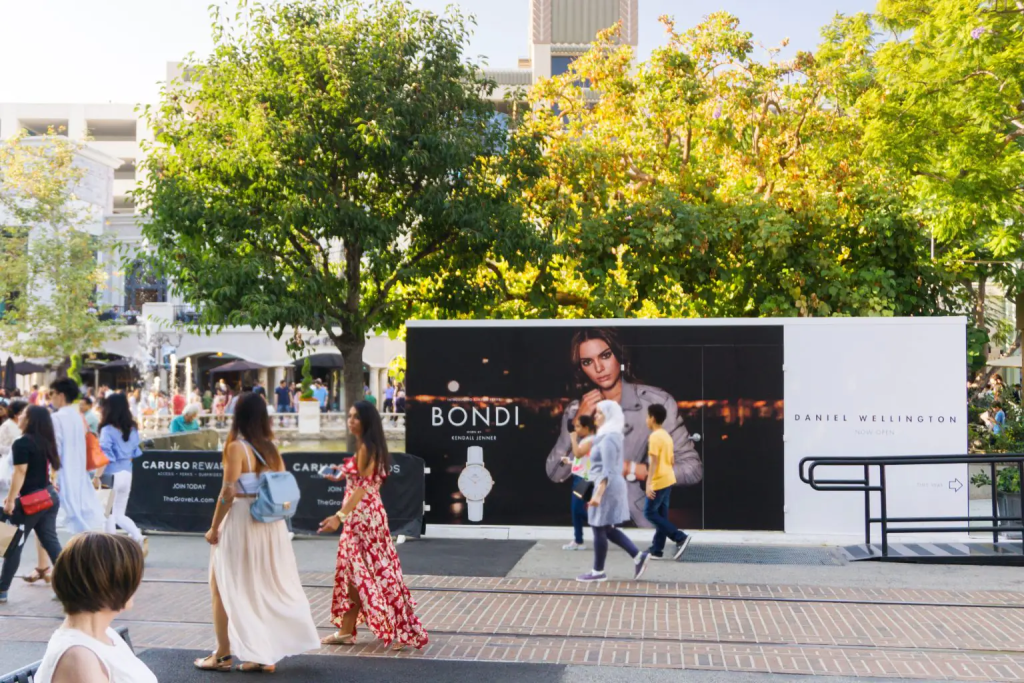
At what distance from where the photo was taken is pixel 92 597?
285 centimetres

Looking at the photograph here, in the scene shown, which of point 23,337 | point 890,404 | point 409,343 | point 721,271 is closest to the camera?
point 890,404

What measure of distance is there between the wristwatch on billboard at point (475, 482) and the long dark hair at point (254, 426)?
5.80 metres

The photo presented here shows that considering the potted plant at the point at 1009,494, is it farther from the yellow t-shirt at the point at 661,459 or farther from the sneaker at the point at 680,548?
the yellow t-shirt at the point at 661,459

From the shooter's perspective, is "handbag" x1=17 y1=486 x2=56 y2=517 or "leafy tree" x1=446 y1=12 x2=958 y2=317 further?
"leafy tree" x1=446 y1=12 x2=958 y2=317

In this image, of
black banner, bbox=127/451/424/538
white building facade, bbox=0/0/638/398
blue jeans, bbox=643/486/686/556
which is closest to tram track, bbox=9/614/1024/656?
blue jeans, bbox=643/486/686/556

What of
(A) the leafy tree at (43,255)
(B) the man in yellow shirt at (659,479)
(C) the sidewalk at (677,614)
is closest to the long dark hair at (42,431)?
(C) the sidewalk at (677,614)

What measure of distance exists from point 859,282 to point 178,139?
1000cm

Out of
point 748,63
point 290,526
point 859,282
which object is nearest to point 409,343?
point 290,526

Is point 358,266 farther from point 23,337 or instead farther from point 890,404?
point 23,337

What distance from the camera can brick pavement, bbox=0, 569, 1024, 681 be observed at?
274 inches

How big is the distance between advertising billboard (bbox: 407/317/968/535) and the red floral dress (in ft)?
16.6

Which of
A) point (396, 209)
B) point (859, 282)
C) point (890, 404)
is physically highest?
point (396, 209)

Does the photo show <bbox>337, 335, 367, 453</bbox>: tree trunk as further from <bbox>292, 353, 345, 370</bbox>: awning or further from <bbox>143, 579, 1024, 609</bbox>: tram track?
<bbox>292, 353, 345, 370</bbox>: awning

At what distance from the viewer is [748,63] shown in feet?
75.0
